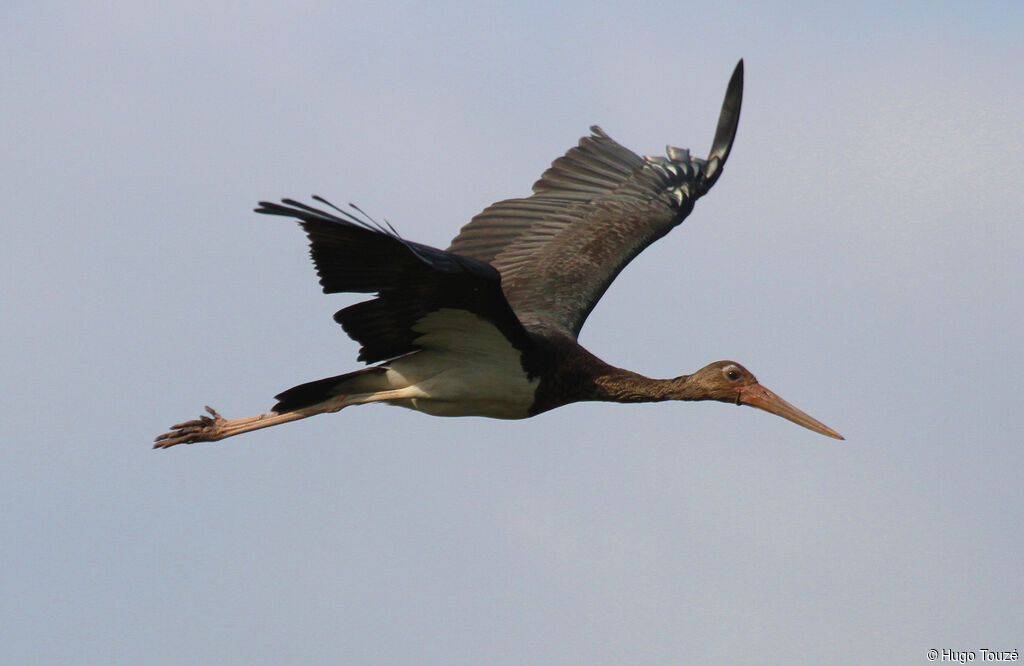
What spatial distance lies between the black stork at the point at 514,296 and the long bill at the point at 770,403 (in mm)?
11

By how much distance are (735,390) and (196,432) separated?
4.64 meters

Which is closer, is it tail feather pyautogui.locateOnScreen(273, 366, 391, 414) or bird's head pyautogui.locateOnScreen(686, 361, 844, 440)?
tail feather pyautogui.locateOnScreen(273, 366, 391, 414)

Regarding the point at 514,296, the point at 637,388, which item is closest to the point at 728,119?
the point at 514,296

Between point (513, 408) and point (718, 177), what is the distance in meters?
4.54

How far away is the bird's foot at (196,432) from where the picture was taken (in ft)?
43.0

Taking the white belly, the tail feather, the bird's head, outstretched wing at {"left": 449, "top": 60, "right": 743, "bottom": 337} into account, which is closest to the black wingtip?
outstretched wing at {"left": 449, "top": 60, "right": 743, "bottom": 337}

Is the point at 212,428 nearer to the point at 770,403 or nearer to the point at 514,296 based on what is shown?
the point at 514,296

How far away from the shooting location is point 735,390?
43.5ft

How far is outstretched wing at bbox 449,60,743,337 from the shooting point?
14.2 meters

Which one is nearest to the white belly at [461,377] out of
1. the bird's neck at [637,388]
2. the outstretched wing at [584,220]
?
the bird's neck at [637,388]

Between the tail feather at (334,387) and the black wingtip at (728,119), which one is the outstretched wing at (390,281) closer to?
the tail feather at (334,387)

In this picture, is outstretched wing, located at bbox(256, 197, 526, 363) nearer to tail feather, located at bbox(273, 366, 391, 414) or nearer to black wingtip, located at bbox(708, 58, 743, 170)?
tail feather, located at bbox(273, 366, 391, 414)

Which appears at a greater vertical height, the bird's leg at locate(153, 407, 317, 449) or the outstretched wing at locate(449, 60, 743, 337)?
the outstretched wing at locate(449, 60, 743, 337)

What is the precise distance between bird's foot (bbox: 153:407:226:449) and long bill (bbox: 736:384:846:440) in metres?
4.46
